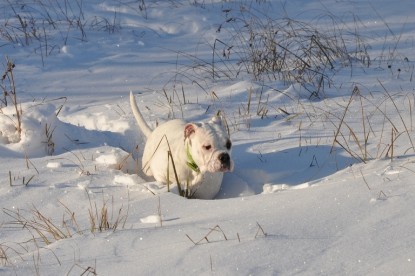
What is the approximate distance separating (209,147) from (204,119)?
1698mm

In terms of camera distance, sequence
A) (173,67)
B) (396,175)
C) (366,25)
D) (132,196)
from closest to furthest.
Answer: (396,175) < (132,196) < (173,67) < (366,25)

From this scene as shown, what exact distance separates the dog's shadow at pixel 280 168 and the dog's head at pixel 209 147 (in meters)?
0.34

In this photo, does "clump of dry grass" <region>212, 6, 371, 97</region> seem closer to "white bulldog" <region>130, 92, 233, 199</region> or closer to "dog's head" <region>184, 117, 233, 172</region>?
"white bulldog" <region>130, 92, 233, 199</region>

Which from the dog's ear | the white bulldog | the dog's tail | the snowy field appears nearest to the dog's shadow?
the snowy field

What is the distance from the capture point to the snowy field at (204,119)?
300 centimetres

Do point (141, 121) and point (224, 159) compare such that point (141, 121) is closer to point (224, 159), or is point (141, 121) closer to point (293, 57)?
point (224, 159)

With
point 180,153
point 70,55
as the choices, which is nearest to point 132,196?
point 180,153

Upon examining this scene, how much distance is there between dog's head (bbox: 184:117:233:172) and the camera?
4.07 m

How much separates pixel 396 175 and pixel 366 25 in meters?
5.50

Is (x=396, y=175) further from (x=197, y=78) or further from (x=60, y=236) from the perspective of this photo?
(x=197, y=78)

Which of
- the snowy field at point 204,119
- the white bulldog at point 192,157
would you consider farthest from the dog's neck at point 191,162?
the snowy field at point 204,119

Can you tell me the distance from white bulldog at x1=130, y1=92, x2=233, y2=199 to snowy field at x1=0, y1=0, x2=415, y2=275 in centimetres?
15

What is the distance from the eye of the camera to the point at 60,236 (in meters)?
3.47

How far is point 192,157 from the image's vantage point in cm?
430
